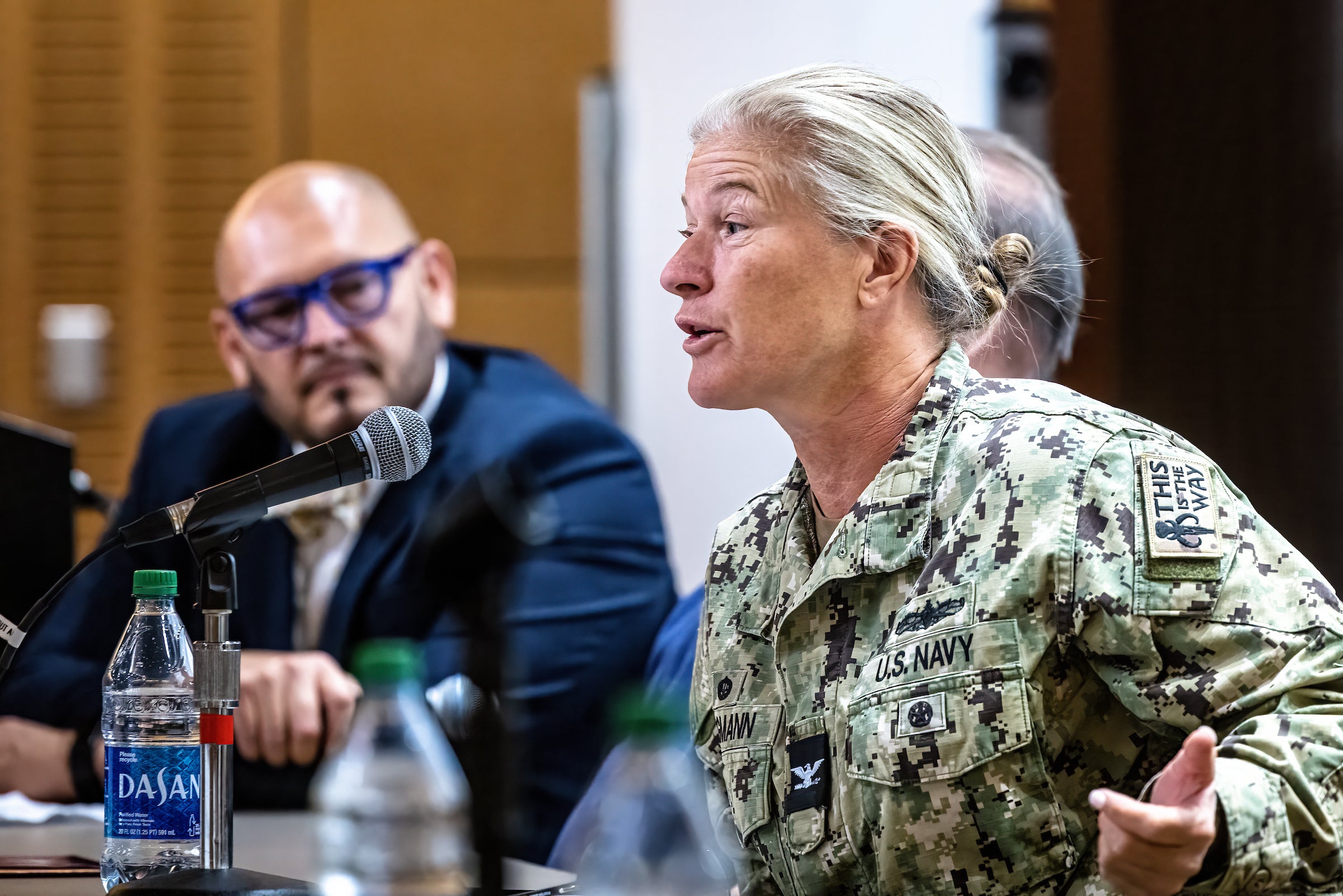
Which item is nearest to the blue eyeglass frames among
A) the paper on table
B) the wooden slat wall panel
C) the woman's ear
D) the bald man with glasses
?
the bald man with glasses

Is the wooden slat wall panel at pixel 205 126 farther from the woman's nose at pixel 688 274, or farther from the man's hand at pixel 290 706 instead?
the woman's nose at pixel 688 274

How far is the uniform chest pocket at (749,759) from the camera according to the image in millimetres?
1284

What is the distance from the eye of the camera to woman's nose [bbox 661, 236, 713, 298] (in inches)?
53.0

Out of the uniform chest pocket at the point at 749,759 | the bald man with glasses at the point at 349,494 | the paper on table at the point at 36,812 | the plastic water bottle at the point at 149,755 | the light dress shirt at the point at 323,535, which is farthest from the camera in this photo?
the light dress shirt at the point at 323,535

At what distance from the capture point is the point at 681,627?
189 cm

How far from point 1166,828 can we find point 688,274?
651 mm

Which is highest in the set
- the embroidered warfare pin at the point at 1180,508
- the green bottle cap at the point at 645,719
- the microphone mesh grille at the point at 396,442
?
the microphone mesh grille at the point at 396,442

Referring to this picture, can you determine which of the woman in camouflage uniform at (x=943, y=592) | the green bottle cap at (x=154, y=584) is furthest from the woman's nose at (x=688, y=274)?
the green bottle cap at (x=154, y=584)

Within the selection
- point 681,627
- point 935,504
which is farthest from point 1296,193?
point 935,504

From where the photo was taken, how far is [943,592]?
1178 mm

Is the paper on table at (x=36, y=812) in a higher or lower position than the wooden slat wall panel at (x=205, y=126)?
lower

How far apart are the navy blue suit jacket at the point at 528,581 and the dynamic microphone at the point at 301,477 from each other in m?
1.02

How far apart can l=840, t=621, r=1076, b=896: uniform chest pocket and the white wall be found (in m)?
1.48

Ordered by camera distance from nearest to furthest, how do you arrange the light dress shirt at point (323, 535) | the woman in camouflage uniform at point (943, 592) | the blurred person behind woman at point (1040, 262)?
the woman in camouflage uniform at point (943, 592)
the blurred person behind woman at point (1040, 262)
the light dress shirt at point (323, 535)
